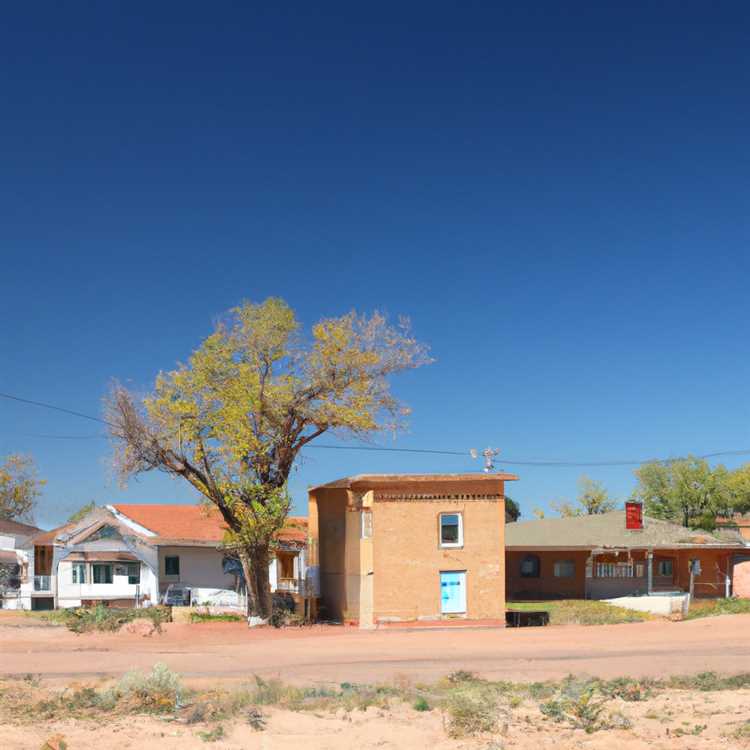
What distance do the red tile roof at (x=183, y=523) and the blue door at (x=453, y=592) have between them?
408 inches

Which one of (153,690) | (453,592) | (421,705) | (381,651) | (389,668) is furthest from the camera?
(453,592)

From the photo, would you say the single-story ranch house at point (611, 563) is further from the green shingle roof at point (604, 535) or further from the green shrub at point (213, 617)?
the green shrub at point (213, 617)

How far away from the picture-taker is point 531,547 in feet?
172

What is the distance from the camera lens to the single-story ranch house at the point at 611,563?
52.3 metres

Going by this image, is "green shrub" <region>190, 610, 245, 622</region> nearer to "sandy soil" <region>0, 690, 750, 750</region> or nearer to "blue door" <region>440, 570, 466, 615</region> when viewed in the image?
"blue door" <region>440, 570, 466, 615</region>

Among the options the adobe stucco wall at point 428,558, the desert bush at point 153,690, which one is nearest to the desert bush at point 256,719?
the desert bush at point 153,690

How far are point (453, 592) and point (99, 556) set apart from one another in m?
18.8

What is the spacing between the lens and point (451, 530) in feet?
134

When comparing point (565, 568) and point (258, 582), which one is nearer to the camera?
point (258, 582)

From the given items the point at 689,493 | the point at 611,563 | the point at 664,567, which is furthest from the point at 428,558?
the point at 689,493

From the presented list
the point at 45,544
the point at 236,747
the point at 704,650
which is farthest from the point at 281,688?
the point at 45,544

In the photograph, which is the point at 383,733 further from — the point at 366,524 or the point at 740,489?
the point at 740,489

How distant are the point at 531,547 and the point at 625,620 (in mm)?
9659

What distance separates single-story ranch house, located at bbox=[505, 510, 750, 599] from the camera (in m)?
52.3
